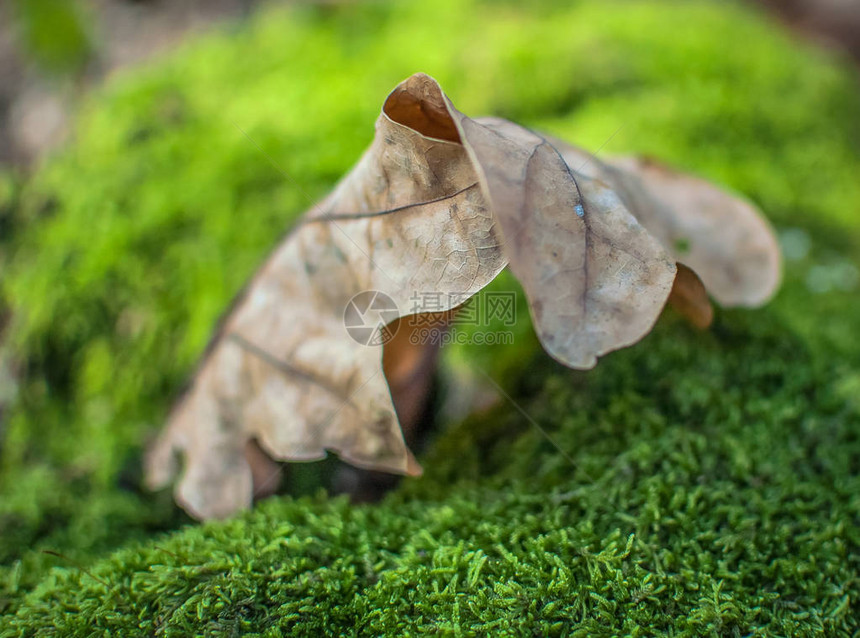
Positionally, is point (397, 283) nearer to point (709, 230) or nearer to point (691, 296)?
point (691, 296)

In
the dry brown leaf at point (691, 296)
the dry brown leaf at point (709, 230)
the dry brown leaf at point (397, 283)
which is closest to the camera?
the dry brown leaf at point (397, 283)

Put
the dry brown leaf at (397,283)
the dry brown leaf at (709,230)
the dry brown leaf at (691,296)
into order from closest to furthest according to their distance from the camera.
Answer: the dry brown leaf at (397,283)
the dry brown leaf at (691,296)
the dry brown leaf at (709,230)

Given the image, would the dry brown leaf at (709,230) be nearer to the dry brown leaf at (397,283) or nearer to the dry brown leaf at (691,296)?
the dry brown leaf at (691,296)

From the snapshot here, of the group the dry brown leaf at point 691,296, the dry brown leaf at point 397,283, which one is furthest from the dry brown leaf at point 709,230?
the dry brown leaf at point 397,283

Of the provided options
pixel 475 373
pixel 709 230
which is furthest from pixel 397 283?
pixel 709 230

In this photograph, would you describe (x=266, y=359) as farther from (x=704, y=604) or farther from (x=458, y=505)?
(x=704, y=604)

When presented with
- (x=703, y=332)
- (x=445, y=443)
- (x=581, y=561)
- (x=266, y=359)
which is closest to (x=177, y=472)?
(x=266, y=359)
